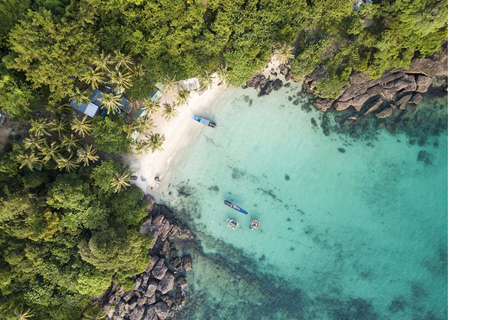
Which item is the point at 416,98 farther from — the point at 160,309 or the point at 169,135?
the point at 160,309

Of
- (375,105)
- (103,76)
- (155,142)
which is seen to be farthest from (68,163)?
(375,105)

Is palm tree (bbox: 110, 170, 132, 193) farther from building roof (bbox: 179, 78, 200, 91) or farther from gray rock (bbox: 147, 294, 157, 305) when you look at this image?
gray rock (bbox: 147, 294, 157, 305)

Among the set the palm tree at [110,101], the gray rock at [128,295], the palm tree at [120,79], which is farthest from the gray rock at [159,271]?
the palm tree at [120,79]

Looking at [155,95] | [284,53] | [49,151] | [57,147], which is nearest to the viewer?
[49,151]

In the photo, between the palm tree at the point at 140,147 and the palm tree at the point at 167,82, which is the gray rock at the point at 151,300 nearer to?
the palm tree at the point at 140,147

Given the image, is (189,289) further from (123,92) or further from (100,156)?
(123,92)
